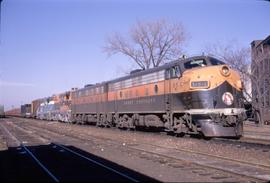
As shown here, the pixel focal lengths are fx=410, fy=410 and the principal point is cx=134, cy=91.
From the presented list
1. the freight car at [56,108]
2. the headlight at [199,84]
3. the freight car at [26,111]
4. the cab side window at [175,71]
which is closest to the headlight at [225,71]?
the headlight at [199,84]

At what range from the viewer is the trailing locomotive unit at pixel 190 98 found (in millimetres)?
17766

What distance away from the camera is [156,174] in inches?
417

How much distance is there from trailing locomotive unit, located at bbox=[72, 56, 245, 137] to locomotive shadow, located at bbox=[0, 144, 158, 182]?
5.52 meters

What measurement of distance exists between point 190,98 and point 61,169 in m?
8.47

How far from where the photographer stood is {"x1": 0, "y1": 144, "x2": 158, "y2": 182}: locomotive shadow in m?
10.2

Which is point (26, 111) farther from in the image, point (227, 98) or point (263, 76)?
point (227, 98)

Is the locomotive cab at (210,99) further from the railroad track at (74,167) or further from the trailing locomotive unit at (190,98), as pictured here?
the railroad track at (74,167)

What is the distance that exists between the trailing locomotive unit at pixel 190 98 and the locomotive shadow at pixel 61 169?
5.52 m

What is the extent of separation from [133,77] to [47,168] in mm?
14678

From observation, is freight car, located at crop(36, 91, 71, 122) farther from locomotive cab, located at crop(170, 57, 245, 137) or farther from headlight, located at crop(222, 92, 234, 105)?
headlight, located at crop(222, 92, 234, 105)

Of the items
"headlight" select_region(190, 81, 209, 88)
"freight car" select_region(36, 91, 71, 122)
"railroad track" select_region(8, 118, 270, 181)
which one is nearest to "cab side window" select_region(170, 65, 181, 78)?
"headlight" select_region(190, 81, 209, 88)

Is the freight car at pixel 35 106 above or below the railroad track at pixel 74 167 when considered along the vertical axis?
above

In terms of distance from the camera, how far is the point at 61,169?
38.6 feet

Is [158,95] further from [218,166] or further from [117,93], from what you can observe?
[218,166]
